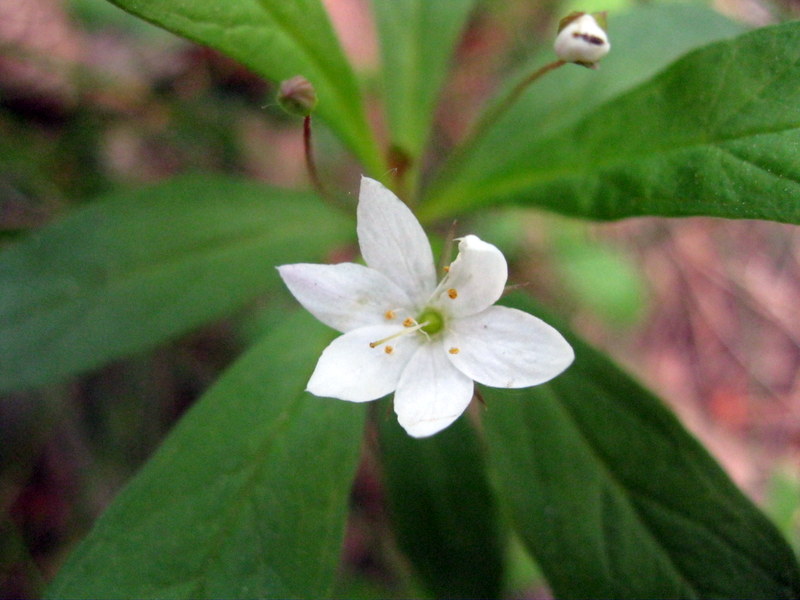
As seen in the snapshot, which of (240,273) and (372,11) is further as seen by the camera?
(372,11)

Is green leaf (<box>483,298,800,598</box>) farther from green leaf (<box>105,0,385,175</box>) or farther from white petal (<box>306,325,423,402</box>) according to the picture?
green leaf (<box>105,0,385,175</box>)

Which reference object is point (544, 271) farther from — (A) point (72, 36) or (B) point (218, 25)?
(A) point (72, 36)

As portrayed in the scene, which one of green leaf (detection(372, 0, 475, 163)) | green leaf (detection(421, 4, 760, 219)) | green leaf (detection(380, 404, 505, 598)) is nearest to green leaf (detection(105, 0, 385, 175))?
green leaf (detection(372, 0, 475, 163))

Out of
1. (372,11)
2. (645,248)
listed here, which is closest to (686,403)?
(645,248)

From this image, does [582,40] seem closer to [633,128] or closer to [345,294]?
[633,128]

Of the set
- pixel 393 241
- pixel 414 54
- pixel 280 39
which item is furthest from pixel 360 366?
pixel 414 54
